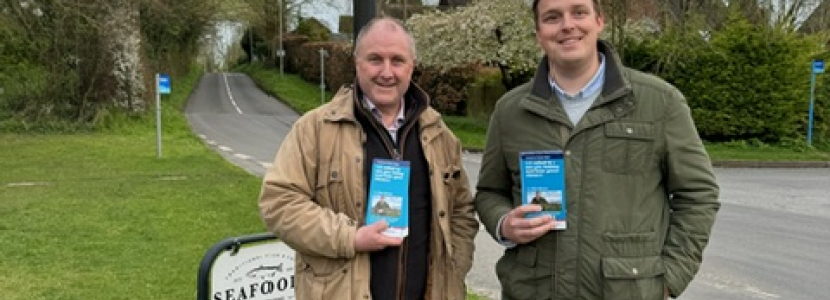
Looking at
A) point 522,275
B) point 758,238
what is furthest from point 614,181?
point 758,238

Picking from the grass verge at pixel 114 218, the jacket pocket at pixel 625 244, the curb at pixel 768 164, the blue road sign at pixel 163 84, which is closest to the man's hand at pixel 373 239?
the jacket pocket at pixel 625 244

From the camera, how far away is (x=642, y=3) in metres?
22.1

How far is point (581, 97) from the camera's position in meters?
2.35

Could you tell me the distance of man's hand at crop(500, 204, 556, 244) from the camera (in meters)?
2.24

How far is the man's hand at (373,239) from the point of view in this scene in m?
2.39

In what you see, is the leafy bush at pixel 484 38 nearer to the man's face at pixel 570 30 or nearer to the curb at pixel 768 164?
the curb at pixel 768 164

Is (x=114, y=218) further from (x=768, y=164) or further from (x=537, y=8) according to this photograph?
(x=768, y=164)

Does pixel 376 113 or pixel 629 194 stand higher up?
pixel 376 113

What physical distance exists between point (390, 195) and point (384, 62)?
1.50ft

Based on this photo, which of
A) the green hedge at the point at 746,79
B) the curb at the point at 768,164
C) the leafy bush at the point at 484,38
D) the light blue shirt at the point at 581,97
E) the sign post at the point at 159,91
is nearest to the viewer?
the light blue shirt at the point at 581,97

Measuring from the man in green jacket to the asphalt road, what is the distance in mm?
3822

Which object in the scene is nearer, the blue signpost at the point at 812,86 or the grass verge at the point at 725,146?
the grass verge at the point at 725,146

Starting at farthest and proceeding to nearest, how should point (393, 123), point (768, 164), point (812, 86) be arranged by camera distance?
point (812, 86) < point (768, 164) < point (393, 123)

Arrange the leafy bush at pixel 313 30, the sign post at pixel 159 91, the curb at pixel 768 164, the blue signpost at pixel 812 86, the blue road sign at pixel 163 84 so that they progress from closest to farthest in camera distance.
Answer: the sign post at pixel 159 91, the blue road sign at pixel 163 84, the curb at pixel 768 164, the blue signpost at pixel 812 86, the leafy bush at pixel 313 30
